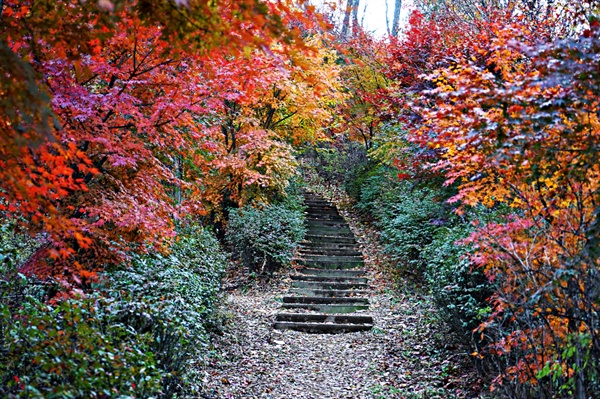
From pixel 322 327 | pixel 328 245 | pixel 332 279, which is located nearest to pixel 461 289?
pixel 322 327

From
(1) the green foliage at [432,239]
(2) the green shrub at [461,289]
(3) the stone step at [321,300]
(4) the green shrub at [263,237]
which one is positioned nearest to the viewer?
(2) the green shrub at [461,289]

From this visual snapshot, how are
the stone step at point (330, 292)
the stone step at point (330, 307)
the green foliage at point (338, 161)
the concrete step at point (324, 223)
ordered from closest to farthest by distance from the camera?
the stone step at point (330, 307), the stone step at point (330, 292), the concrete step at point (324, 223), the green foliage at point (338, 161)

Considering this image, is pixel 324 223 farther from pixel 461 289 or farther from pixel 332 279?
pixel 461 289

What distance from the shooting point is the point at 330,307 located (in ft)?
30.4

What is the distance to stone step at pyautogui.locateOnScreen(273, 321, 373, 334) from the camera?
827 cm

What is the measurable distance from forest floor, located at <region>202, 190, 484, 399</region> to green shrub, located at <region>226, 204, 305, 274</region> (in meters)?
1.51

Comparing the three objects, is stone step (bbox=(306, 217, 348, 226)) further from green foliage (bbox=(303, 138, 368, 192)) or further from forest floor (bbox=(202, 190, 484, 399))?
forest floor (bbox=(202, 190, 484, 399))

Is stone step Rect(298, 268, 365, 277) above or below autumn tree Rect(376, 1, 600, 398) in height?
below

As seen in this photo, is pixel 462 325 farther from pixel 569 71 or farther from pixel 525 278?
→ pixel 569 71

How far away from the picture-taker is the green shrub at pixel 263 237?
11.0 metres

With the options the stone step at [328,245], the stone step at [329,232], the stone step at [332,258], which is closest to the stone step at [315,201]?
the stone step at [329,232]

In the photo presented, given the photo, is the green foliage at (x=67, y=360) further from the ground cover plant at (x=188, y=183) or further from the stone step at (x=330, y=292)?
the stone step at (x=330, y=292)

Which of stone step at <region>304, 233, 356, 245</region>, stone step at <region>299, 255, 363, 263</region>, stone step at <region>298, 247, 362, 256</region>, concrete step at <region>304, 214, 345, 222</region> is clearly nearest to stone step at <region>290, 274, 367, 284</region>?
stone step at <region>299, 255, 363, 263</region>

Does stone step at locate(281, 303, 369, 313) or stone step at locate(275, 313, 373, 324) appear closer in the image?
stone step at locate(275, 313, 373, 324)
